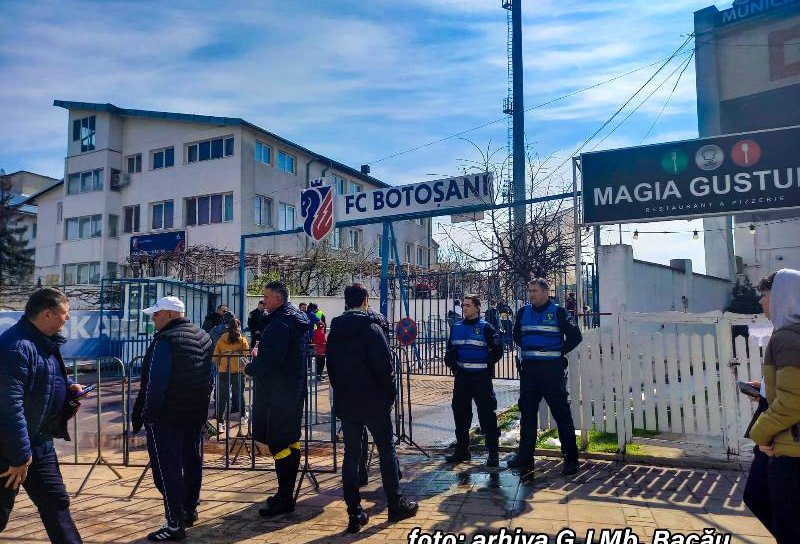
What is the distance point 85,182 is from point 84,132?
2636mm

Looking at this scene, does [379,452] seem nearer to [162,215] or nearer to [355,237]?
[162,215]

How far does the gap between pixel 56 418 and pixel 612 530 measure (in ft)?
12.7

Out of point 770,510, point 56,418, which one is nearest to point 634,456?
point 770,510

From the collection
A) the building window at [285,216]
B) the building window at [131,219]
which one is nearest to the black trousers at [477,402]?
the building window at [285,216]

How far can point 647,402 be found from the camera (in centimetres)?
630

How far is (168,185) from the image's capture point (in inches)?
1126

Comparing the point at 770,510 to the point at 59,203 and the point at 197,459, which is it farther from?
the point at 59,203

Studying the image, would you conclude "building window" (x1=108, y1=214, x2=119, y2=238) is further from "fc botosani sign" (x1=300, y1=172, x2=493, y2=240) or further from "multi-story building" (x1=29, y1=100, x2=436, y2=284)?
"fc botosani sign" (x1=300, y1=172, x2=493, y2=240)

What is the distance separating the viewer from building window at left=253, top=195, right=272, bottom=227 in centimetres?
2767

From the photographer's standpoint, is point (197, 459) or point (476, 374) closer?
point (197, 459)

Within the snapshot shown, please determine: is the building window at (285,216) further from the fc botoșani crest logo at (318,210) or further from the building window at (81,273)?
the fc botoșani crest logo at (318,210)

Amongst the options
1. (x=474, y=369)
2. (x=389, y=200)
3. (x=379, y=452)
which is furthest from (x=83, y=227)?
(x=379, y=452)

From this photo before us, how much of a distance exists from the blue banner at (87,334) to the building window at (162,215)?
15.4m

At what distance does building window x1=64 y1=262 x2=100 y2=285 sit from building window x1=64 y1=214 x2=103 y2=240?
1421 mm
